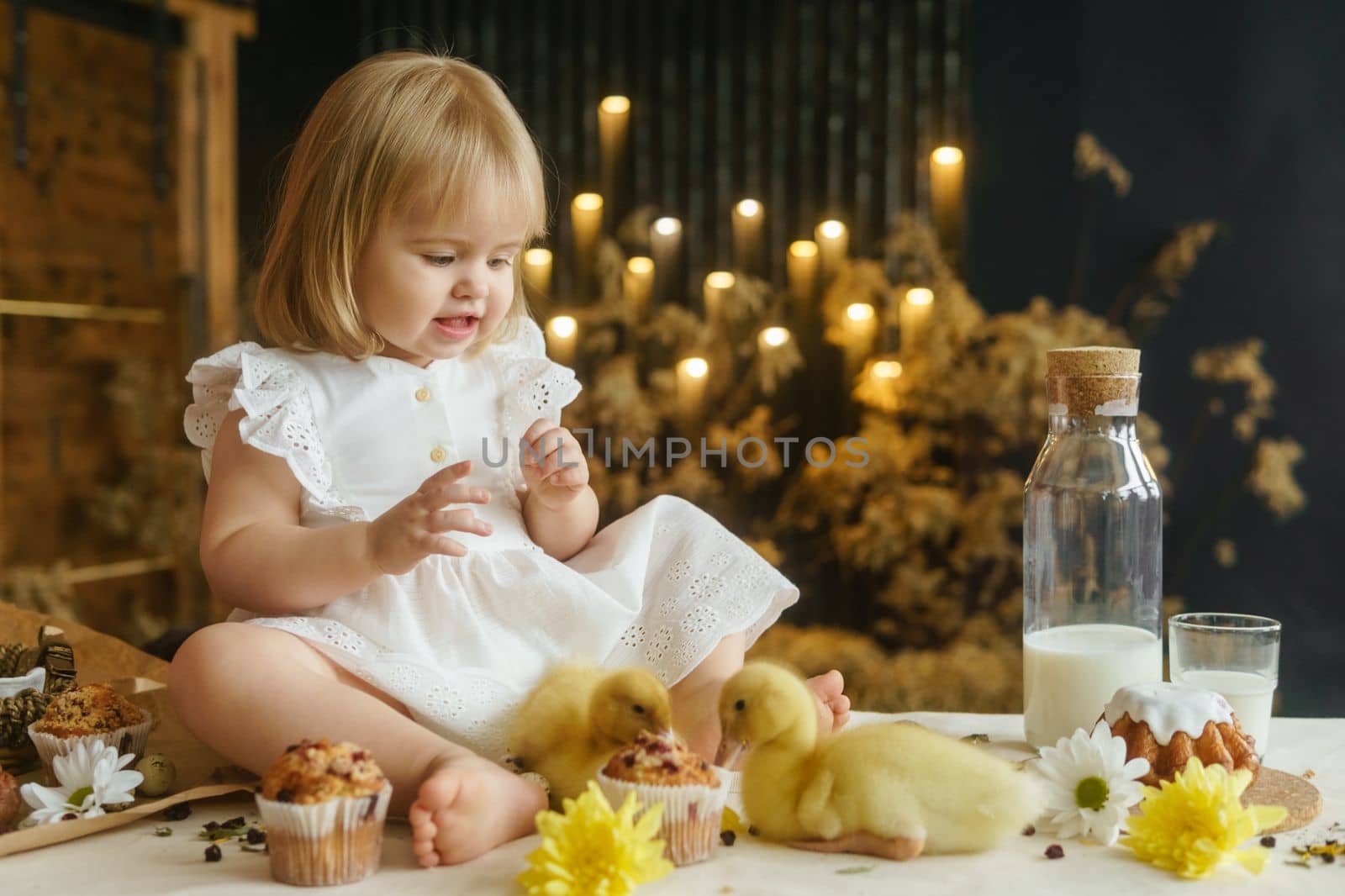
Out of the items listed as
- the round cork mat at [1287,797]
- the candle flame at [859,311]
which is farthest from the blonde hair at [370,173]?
the candle flame at [859,311]

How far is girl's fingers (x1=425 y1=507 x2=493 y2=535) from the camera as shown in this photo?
1.08 m

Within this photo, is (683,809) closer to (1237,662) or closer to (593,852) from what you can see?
(593,852)

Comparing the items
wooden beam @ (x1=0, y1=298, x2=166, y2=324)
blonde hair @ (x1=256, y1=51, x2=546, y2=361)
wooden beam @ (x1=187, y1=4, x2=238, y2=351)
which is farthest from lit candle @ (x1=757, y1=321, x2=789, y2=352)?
blonde hair @ (x1=256, y1=51, x2=546, y2=361)

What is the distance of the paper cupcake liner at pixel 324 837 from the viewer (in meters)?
0.93

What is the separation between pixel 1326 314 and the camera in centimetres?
310

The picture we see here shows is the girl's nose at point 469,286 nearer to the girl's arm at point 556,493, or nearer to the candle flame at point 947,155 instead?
the girl's arm at point 556,493

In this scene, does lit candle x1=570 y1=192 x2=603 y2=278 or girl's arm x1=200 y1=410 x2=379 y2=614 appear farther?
lit candle x1=570 y1=192 x2=603 y2=278

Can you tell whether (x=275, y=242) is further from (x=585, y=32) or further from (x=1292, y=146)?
(x=1292, y=146)

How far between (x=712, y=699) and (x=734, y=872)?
271mm

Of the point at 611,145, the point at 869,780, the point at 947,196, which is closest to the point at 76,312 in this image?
the point at 611,145

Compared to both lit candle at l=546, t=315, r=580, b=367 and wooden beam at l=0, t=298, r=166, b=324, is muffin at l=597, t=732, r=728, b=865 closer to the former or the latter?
lit candle at l=546, t=315, r=580, b=367

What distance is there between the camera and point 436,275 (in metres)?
1.31

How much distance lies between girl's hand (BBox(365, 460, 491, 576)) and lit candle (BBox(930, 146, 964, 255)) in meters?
2.52

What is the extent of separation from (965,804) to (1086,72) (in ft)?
9.03
